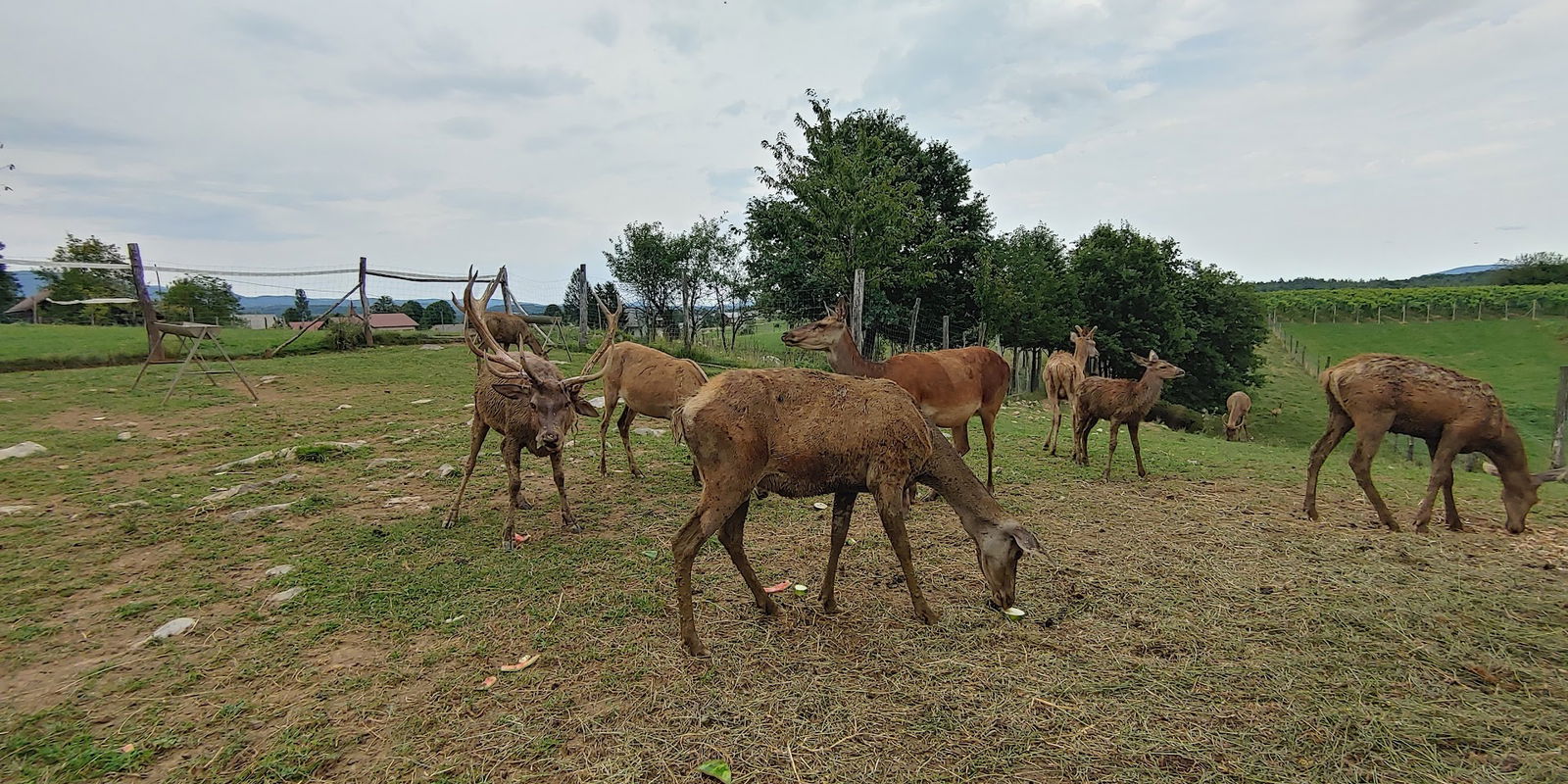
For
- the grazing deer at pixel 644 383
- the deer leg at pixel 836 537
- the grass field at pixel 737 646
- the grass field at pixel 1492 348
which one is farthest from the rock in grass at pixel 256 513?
the grass field at pixel 1492 348

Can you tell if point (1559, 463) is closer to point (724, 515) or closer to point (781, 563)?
point (781, 563)

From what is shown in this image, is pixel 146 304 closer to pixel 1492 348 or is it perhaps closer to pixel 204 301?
pixel 204 301

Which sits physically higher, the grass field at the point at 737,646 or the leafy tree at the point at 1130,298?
the leafy tree at the point at 1130,298

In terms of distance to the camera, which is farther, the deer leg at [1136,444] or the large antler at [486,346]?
the deer leg at [1136,444]

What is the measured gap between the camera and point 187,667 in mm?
4031

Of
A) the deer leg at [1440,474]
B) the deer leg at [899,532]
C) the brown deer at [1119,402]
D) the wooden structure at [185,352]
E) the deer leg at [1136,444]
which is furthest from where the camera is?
the wooden structure at [185,352]

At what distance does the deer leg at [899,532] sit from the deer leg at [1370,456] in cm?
593

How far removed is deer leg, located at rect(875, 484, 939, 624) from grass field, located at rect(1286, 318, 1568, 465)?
89.0 ft

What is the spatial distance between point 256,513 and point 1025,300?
86.7 feet

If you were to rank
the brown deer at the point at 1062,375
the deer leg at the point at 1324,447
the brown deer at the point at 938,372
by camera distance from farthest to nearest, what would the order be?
the brown deer at the point at 1062,375 → the brown deer at the point at 938,372 → the deer leg at the point at 1324,447

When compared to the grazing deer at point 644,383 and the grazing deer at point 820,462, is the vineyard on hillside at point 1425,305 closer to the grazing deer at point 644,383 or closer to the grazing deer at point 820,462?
the grazing deer at point 644,383

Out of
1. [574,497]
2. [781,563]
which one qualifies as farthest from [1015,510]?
[574,497]

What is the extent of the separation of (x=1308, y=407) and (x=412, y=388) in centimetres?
3780

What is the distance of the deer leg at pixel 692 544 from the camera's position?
4.35 metres
